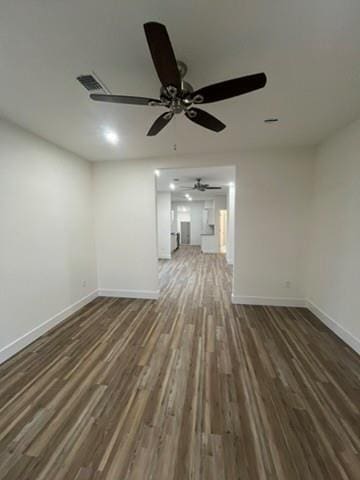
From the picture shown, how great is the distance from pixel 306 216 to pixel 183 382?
3.13 meters

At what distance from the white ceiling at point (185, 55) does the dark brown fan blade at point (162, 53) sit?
259mm

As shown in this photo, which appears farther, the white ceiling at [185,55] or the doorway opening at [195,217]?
the doorway opening at [195,217]

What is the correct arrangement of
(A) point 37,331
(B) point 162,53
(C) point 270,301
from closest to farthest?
(B) point 162,53, (A) point 37,331, (C) point 270,301

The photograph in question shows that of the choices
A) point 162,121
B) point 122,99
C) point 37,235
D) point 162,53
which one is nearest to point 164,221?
point 37,235

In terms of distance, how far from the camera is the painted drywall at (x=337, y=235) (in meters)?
2.44

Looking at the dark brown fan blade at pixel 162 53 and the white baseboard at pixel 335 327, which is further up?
the dark brown fan blade at pixel 162 53

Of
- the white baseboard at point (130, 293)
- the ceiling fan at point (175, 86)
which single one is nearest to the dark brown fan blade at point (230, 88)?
the ceiling fan at point (175, 86)

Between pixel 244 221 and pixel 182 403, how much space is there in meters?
2.78

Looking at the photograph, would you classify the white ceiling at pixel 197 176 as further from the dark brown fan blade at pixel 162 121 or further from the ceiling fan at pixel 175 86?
the ceiling fan at pixel 175 86

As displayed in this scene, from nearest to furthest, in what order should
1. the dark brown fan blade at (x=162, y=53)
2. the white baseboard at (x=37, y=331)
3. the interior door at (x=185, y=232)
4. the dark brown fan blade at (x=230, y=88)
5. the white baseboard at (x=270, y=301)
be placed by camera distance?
the dark brown fan blade at (x=162, y=53), the dark brown fan blade at (x=230, y=88), the white baseboard at (x=37, y=331), the white baseboard at (x=270, y=301), the interior door at (x=185, y=232)

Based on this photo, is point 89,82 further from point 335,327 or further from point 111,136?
point 335,327

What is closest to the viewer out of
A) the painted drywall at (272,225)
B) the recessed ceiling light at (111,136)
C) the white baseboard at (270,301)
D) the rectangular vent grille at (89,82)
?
the rectangular vent grille at (89,82)

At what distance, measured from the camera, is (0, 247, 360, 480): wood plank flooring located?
4.27 feet

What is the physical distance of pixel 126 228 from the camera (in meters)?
3.99
